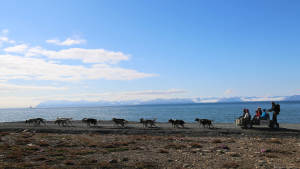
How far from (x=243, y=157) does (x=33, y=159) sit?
9.38 meters

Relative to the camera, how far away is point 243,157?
11.3 m

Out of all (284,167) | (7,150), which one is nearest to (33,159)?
(7,150)

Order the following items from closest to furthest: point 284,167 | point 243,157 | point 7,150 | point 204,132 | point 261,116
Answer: point 284,167
point 243,157
point 7,150
point 204,132
point 261,116

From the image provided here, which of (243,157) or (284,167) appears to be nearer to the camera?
(284,167)

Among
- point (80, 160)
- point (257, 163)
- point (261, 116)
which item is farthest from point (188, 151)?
point (261, 116)

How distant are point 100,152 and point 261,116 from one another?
1903 centimetres

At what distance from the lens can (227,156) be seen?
453 inches

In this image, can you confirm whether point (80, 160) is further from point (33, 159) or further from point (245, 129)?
point (245, 129)

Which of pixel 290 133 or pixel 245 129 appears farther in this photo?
pixel 245 129

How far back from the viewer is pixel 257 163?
10.1m

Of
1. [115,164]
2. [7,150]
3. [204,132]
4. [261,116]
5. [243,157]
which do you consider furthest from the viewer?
[261,116]

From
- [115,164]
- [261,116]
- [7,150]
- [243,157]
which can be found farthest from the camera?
[261,116]

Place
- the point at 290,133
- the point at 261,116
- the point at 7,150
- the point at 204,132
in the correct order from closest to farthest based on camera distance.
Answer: the point at 7,150, the point at 290,133, the point at 204,132, the point at 261,116

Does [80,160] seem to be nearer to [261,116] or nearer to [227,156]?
[227,156]
